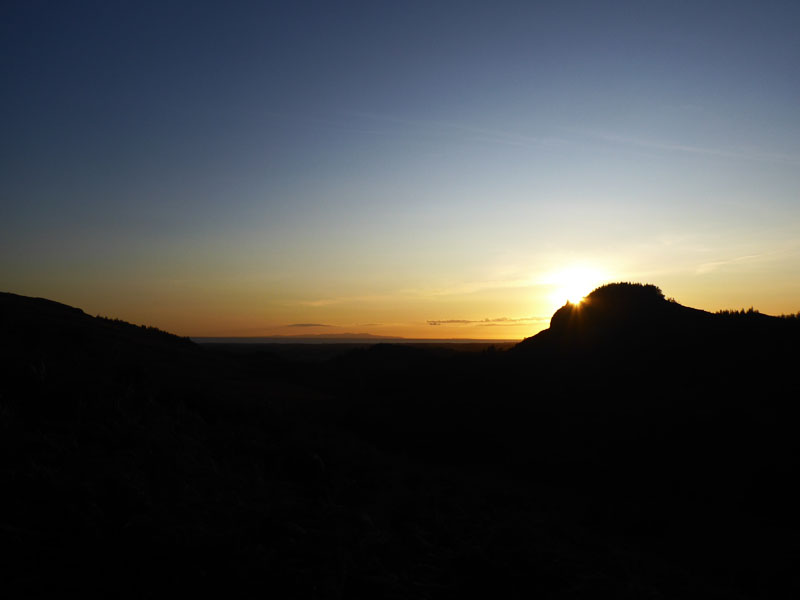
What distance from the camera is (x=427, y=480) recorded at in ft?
36.0

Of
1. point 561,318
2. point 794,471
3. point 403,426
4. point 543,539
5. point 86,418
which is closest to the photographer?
point 543,539

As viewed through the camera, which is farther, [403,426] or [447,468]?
[403,426]

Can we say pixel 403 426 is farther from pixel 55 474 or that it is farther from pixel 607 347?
pixel 55 474

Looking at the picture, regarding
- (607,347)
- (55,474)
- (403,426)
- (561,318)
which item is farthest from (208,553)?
(561,318)

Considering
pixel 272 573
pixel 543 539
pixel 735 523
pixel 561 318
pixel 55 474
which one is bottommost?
pixel 735 523

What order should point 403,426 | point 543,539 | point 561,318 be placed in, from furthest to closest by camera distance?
point 561,318, point 403,426, point 543,539

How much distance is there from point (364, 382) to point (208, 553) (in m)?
21.5

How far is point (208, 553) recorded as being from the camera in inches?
225

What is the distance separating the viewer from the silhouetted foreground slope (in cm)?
581

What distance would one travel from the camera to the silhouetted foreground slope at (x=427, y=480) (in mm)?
5812

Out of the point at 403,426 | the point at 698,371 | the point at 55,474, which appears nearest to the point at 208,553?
the point at 55,474

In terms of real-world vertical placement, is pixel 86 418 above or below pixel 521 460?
above

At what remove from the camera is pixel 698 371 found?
59.9 ft

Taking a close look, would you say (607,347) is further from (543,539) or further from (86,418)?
(86,418)
